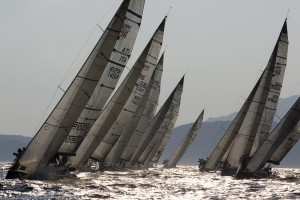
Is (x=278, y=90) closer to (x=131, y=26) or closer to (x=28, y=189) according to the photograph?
(x=131, y=26)

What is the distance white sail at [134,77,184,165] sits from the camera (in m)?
58.2

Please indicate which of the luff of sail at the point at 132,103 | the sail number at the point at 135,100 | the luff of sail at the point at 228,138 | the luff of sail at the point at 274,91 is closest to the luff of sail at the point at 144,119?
the sail number at the point at 135,100

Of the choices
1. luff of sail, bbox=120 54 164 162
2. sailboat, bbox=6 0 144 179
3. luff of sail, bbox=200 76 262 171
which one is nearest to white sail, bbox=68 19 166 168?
luff of sail, bbox=120 54 164 162

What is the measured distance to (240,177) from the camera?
42.8 meters

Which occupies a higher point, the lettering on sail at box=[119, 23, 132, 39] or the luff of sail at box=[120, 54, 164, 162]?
the lettering on sail at box=[119, 23, 132, 39]

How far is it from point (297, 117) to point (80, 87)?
1750cm

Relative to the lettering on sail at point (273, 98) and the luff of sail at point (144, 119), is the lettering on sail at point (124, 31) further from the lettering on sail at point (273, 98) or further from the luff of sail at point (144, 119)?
the lettering on sail at point (273, 98)

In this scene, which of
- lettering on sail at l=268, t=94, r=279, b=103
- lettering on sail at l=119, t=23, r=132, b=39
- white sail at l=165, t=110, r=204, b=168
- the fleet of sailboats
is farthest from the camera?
white sail at l=165, t=110, r=204, b=168

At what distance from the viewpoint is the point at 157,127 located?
59875mm

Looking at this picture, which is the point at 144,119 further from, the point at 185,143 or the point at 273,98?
the point at 185,143

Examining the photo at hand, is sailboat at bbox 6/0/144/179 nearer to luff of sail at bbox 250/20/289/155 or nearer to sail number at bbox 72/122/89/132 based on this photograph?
sail number at bbox 72/122/89/132

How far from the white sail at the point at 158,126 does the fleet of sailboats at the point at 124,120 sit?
0.11 m

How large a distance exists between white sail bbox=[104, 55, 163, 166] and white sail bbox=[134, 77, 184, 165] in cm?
253

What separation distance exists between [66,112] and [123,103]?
1100 centimetres
